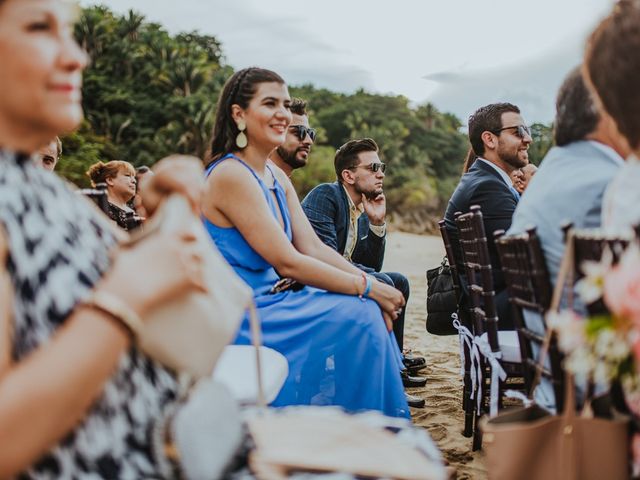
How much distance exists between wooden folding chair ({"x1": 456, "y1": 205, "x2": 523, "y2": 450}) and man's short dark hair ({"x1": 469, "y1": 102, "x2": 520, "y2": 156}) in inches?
65.1

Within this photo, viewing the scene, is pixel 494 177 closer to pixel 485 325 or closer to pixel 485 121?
pixel 485 121

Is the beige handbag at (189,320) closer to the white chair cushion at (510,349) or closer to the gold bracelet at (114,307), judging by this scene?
the gold bracelet at (114,307)

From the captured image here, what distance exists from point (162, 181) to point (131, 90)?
44848mm

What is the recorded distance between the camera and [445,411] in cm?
464

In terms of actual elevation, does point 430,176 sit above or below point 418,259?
above

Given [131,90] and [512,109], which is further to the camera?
[131,90]

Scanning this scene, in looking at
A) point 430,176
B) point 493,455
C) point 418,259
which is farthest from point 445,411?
point 430,176

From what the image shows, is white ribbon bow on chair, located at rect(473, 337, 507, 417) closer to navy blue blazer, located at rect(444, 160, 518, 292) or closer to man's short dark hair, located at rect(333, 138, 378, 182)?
navy blue blazer, located at rect(444, 160, 518, 292)

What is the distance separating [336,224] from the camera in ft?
18.2

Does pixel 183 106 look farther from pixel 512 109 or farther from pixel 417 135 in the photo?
pixel 512 109

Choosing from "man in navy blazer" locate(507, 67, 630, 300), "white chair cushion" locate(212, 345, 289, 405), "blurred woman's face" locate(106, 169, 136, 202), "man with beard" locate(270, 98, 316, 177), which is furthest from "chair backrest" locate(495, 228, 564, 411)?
"blurred woman's face" locate(106, 169, 136, 202)

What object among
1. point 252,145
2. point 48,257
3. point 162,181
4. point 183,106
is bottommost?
point 48,257

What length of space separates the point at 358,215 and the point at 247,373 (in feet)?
11.9

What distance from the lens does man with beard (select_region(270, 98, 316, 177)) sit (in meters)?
5.74
